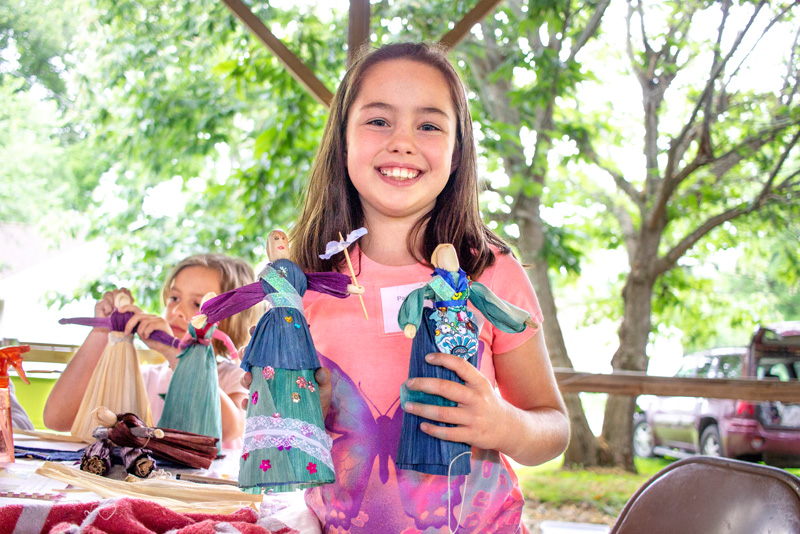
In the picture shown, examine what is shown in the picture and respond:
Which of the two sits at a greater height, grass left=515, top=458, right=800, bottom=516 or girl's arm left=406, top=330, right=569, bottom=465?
girl's arm left=406, top=330, right=569, bottom=465

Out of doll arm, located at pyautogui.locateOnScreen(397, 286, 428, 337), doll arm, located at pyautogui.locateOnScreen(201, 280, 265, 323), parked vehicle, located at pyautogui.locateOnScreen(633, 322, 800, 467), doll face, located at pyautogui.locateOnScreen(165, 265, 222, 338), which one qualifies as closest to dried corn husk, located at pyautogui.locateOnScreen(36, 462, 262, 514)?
doll arm, located at pyautogui.locateOnScreen(201, 280, 265, 323)

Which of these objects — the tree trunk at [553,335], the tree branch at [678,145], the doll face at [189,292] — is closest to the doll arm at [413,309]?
the doll face at [189,292]

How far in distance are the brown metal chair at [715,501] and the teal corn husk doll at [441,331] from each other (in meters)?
0.57

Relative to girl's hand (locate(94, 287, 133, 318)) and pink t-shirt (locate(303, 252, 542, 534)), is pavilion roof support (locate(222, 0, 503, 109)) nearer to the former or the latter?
girl's hand (locate(94, 287, 133, 318))

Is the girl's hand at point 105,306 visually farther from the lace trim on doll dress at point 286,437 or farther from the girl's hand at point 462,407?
the girl's hand at point 462,407

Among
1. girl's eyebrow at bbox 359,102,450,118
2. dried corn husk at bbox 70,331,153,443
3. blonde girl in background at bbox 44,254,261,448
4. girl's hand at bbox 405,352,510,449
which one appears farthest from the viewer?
blonde girl in background at bbox 44,254,261,448

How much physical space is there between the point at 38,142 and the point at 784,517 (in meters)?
8.92

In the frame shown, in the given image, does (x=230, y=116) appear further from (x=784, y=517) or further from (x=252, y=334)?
(x=784, y=517)

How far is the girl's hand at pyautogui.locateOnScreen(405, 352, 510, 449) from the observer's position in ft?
3.05

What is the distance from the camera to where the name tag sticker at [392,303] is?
1.12 meters

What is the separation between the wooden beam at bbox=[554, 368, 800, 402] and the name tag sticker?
6.07 feet

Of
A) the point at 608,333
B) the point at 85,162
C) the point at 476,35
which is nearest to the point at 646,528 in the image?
the point at 476,35

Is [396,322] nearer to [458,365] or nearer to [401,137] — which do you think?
[458,365]

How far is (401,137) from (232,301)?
39 cm
